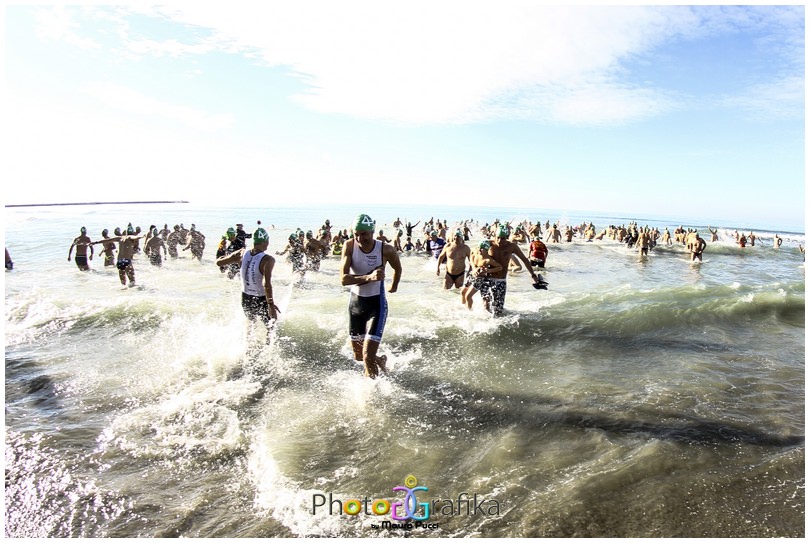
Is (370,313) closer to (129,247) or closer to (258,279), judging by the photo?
(258,279)

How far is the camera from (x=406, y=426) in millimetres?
4254

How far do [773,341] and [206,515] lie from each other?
30.3 feet

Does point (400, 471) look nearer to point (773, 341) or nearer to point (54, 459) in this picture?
point (54, 459)

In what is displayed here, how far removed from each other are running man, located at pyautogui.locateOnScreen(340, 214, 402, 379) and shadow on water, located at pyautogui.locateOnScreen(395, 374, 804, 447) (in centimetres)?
84

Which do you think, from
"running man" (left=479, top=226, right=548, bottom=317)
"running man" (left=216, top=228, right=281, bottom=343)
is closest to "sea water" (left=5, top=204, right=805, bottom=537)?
"running man" (left=479, top=226, right=548, bottom=317)

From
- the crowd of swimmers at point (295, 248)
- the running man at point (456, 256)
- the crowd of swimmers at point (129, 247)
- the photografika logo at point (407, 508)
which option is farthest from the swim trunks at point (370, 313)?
the crowd of swimmers at point (129, 247)

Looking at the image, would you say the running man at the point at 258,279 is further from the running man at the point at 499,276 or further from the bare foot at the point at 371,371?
the running man at the point at 499,276

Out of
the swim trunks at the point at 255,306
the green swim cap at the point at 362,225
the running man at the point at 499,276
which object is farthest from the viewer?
the running man at the point at 499,276

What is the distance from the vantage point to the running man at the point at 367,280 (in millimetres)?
4656

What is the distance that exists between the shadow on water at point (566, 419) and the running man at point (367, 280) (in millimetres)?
837

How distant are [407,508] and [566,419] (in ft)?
7.07

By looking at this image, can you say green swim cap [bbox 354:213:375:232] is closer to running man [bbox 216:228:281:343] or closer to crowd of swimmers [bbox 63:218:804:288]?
running man [bbox 216:228:281:343]

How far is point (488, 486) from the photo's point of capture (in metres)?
3.28

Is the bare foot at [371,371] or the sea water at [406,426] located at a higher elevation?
the bare foot at [371,371]
